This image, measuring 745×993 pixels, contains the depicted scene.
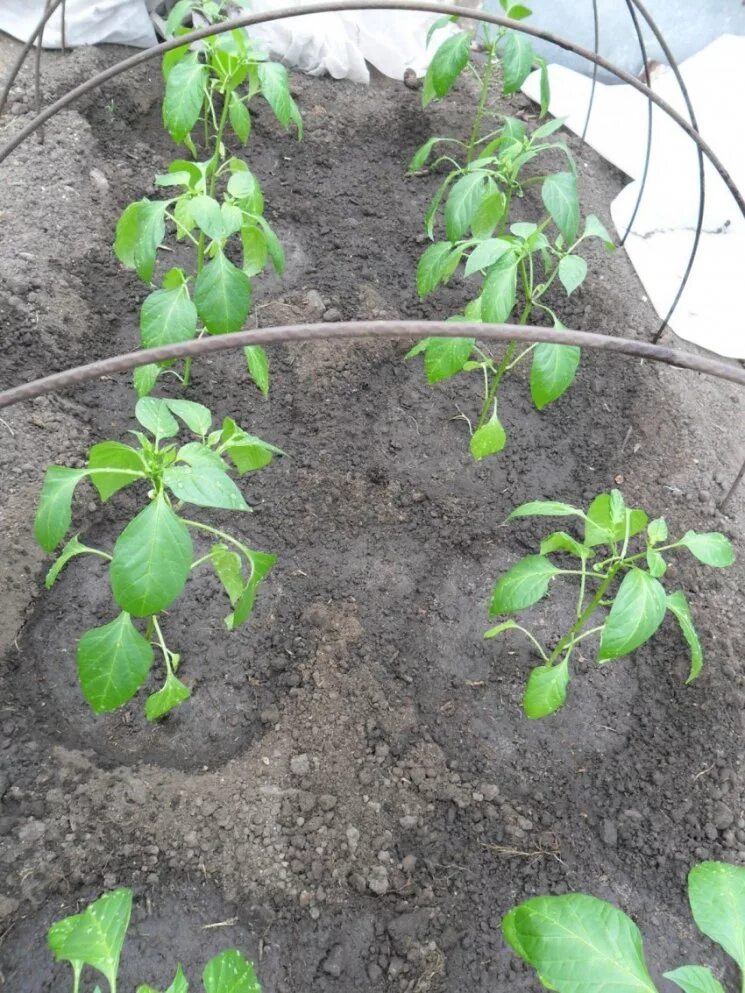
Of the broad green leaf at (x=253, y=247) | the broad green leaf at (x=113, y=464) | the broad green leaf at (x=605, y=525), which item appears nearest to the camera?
the broad green leaf at (x=113, y=464)

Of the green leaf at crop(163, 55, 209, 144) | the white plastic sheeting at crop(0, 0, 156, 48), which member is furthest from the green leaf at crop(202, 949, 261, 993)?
the white plastic sheeting at crop(0, 0, 156, 48)

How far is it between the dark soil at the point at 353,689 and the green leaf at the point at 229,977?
2.29 feet

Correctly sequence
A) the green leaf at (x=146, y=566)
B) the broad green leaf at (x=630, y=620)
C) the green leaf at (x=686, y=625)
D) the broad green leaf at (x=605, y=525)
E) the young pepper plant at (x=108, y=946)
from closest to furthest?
the young pepper plant at (x=108, y=946), the green leaf at (x=146, y=566), the broad green leaf at (x=630, y=620), the green leaf at (x=686, y=625), the broad green leaf at (x=605, y=525)

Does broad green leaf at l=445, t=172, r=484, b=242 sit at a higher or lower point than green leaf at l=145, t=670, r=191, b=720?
higher

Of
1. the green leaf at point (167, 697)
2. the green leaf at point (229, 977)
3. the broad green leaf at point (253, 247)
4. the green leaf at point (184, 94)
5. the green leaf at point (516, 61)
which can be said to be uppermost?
the green leaf at point (516, 61)

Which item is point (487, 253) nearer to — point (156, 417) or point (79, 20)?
point (156, 417)

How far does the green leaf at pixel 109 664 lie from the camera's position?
1.64 m

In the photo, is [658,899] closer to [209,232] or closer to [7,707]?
[7,707]

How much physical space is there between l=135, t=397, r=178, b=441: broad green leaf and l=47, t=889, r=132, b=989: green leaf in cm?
93

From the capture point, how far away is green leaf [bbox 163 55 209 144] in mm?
2436

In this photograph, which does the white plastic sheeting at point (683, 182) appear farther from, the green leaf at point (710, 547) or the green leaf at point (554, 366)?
the green leaf at point (710, 547)

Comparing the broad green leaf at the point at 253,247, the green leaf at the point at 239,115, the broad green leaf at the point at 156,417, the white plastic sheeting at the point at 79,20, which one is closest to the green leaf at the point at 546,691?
the broad green leaf at the point at 156,417

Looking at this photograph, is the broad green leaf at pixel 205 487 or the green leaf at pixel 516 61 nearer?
the broad green leaf at pixel 205 487

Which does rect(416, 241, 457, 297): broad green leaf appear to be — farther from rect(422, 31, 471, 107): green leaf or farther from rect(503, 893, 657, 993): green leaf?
rect(503, 893, 657, 993): green leaf
